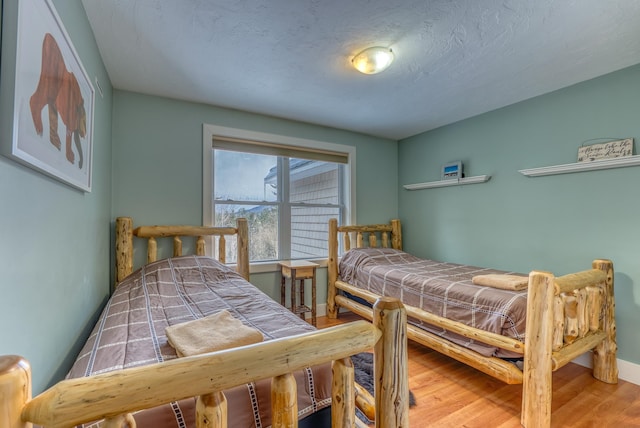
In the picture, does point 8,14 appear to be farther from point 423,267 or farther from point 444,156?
point 444,156

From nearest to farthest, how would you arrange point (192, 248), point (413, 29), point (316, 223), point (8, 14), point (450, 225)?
point (8, 14) → point (413, 29) → point (192, 248) → point (450, 225) → point (316, 223)

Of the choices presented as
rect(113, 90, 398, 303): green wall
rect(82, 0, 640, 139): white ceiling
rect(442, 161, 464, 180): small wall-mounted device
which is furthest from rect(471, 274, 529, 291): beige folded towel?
rect(113, 90, 398, 303): green wall

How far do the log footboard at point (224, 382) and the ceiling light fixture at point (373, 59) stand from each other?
64.7 inches

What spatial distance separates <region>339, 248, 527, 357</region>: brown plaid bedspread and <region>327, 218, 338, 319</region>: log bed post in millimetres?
91

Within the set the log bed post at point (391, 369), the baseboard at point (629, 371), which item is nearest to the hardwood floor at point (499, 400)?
the baseboard at point (629, 371)

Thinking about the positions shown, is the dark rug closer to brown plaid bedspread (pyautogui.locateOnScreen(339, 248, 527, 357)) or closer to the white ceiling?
brown plaid bedspread (pyautogui.locateOnScreen(339, 248, 527, 357))

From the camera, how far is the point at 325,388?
3.23 feet

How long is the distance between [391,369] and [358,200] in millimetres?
2886

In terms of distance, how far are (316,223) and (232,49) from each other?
2081mm

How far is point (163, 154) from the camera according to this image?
8.50ft

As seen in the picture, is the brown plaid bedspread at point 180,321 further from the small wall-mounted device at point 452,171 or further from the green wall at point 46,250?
the small wall-mounted device at point 452,171

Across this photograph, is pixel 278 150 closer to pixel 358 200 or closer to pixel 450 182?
pixel 358 200

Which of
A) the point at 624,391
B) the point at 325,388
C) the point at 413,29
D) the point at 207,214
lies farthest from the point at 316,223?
the point at 624,391

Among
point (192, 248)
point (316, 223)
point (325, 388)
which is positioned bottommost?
point (325, 388)
